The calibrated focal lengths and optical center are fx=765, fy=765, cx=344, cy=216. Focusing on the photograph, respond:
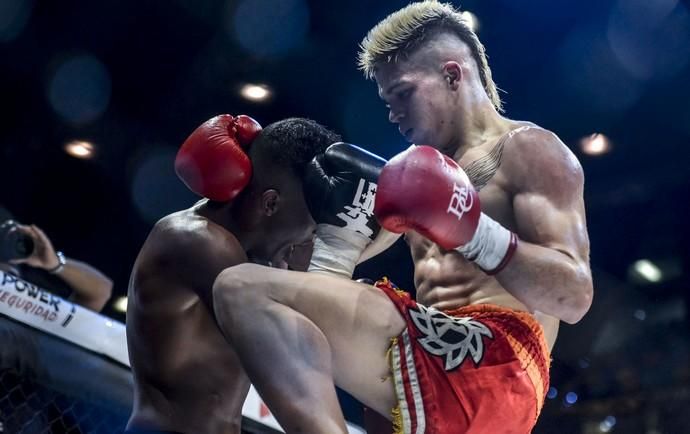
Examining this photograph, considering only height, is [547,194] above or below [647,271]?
above

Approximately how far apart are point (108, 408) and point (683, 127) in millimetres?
4236

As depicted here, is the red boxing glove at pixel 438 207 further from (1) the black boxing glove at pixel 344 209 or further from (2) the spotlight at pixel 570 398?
(2) the spotlight at pixel 570 398

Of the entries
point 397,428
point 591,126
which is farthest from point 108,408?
point 591,126

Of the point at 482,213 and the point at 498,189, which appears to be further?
the point at 498,189

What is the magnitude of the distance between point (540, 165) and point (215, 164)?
0.78 meters

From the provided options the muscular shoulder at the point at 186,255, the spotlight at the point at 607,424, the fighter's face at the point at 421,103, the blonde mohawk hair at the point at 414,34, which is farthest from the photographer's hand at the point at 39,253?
the spotlight at the point at 607,424

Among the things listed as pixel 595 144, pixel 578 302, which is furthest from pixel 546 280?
pixel 595 144

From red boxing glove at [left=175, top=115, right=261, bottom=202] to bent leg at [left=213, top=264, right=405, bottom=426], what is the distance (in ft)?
1.80

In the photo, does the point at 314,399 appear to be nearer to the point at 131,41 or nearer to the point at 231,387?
the point at 231,387

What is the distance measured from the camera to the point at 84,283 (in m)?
3.42

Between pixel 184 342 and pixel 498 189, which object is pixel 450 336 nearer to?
pixel 498 189

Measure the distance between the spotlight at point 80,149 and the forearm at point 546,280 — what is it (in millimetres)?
4711

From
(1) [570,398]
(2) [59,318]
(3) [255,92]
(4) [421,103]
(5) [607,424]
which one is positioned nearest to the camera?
(4) [421,103]

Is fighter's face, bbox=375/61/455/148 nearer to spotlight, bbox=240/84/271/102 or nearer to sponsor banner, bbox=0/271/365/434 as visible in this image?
sponsor banner, bbox=0/271/365/434
